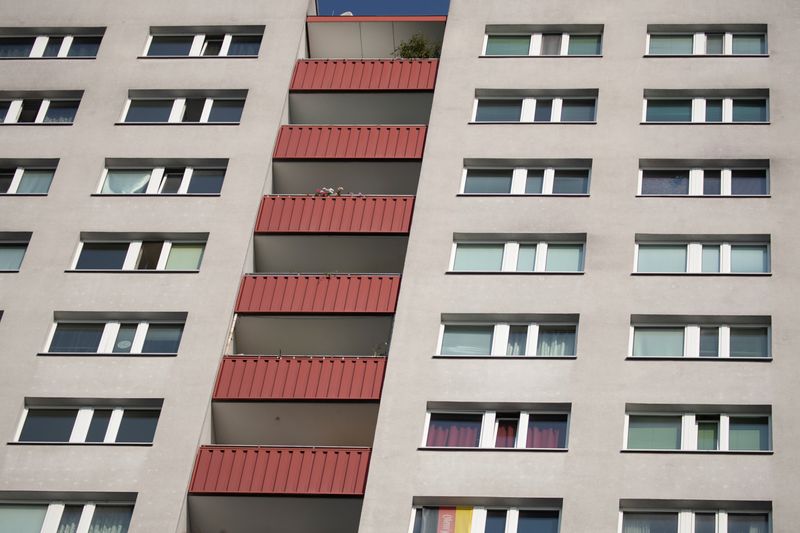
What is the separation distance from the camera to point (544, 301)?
37.2 m

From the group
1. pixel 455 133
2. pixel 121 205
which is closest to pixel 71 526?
pixel 121 205

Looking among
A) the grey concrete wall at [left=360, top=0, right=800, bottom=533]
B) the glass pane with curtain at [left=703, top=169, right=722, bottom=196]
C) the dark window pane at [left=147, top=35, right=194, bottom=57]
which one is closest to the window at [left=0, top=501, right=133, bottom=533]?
the grey concrete wall at [left=360, top=0, right=800, bottom=533]

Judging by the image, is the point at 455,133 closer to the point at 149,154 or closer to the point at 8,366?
the point at 149,154

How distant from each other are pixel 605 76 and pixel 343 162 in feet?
28.1

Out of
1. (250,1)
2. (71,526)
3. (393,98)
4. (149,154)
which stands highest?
(250,1)

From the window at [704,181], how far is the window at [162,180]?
12712 mm

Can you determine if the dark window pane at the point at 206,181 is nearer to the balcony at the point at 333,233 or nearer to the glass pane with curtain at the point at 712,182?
the balcony at the point at 333,233

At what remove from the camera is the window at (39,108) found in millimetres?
44469

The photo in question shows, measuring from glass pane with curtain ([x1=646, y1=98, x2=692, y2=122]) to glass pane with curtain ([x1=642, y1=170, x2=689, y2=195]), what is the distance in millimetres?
2319

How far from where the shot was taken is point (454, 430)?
113ft

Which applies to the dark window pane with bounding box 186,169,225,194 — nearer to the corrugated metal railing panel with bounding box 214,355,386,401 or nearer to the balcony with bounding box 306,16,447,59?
the corrugated metal railing panel with bounding box 214,355,386,401

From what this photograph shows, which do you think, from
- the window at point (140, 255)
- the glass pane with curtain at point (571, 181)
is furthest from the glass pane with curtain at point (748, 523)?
the window at point (140, 255)

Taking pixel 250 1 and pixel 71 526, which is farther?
pixel 250 1

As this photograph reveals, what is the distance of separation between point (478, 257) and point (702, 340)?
6640 mm
